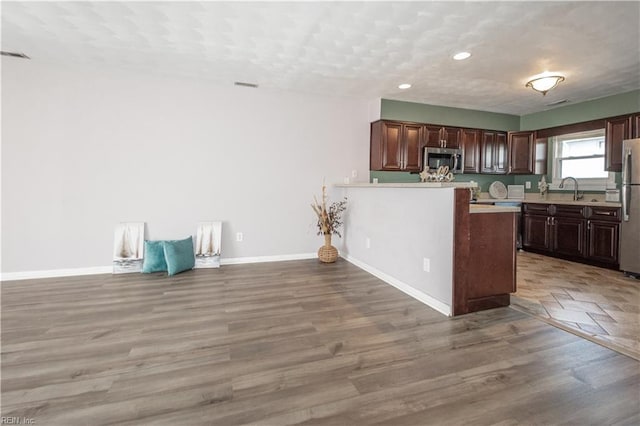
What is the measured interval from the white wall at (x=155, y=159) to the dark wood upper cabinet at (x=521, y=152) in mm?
2926

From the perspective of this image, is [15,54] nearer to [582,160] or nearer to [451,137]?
[451,137]

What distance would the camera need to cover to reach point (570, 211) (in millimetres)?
4578

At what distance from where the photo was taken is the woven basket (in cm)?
447

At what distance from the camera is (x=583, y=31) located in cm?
276

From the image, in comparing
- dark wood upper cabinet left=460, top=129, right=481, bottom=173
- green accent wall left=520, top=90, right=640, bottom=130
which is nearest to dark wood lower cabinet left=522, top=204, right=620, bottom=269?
dark wood upper cabinet left=460, top=129, right=481, bottom=173

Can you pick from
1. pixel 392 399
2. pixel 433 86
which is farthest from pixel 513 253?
pixel 433 86

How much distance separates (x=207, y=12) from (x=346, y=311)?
2721 mm

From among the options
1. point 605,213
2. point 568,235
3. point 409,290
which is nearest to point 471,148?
point 568,235

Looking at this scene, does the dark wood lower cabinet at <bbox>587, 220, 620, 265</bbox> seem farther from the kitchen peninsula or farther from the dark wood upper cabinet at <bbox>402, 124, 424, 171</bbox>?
the dark wood upper cabinet at <bbox>402, 124, 424, 171</bbox>

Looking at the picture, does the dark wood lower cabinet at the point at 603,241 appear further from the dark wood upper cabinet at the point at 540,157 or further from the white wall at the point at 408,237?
the white wall at the point at 408,237

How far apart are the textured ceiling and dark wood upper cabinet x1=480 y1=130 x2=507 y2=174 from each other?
1.45 metres

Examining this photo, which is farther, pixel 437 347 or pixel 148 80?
pixel 148 80

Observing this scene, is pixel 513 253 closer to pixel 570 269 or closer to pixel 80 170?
pixel 570 269

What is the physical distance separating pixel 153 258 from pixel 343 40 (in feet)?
10.8
